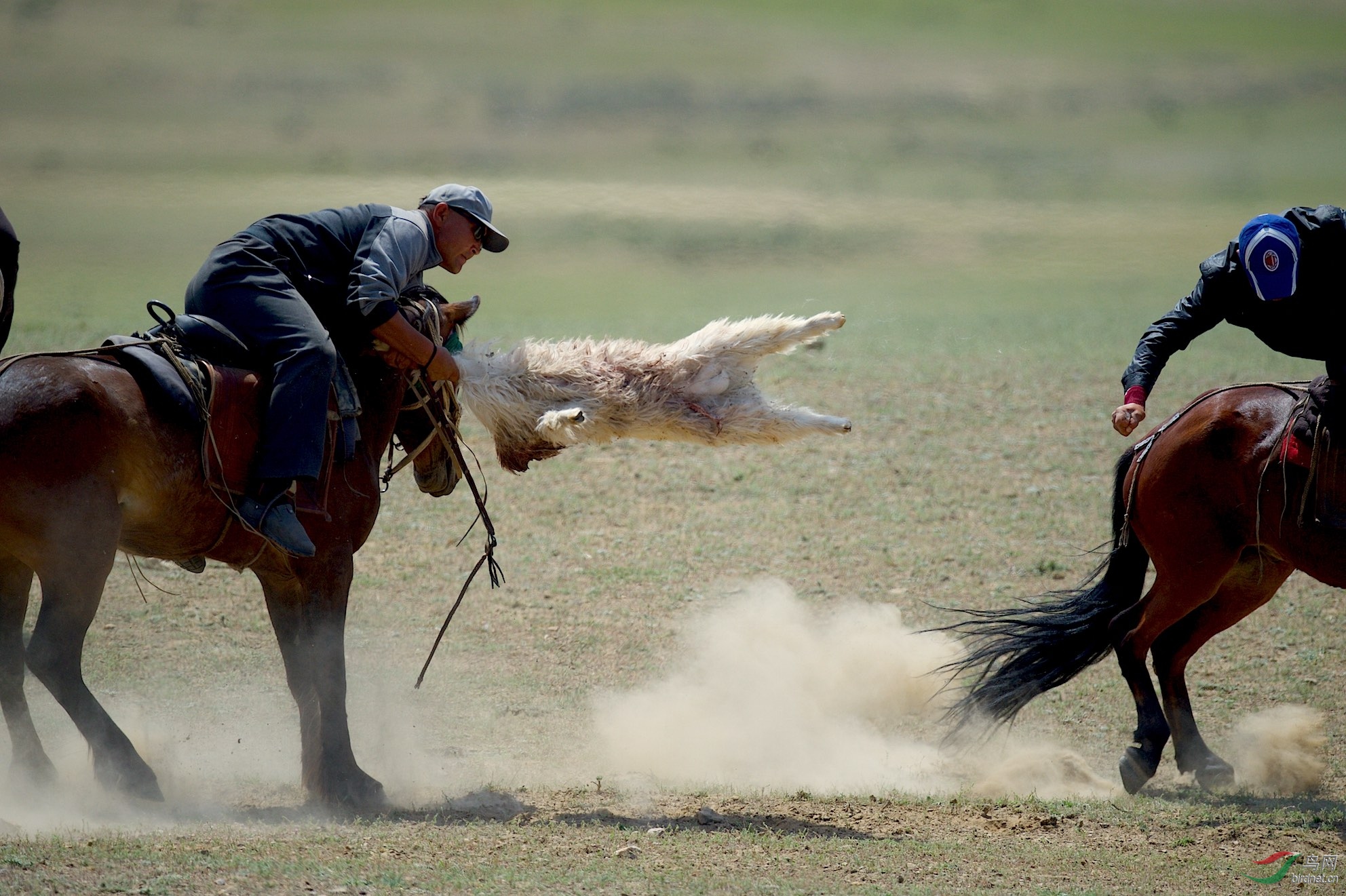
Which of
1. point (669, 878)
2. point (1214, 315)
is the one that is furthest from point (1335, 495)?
point (669, 878)

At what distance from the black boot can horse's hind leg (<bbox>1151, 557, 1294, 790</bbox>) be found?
14.5ft

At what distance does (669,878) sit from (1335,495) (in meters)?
3.61

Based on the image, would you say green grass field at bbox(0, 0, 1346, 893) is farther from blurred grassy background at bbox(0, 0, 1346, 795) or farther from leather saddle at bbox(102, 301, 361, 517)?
leather saddle at bbox(102, 301, 361, 517)

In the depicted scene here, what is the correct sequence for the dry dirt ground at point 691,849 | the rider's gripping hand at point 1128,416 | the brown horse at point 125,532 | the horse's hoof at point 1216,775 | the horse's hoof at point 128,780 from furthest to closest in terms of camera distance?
the horse's hoof at point 1216,775, the rider's gripping hand at point 1128,416, the horse's hoof at point 128,780, the brown horse at point 125,532, the dry dirt ground at point 691,849

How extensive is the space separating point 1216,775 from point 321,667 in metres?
4.50

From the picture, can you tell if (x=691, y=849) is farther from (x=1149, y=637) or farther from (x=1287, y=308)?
(x=1287, y=308)

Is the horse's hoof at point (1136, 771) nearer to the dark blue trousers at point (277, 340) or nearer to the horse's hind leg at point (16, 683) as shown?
the dark blue trousers at point (277, 340)

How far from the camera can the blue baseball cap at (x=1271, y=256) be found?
17.0 feet

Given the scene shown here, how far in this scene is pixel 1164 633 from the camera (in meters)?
6.18

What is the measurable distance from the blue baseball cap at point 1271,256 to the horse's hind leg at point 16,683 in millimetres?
5556

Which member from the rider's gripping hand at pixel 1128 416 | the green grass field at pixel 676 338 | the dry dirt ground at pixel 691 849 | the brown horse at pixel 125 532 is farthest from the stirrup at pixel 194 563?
the rider's gripping hand at pixel 1128 416

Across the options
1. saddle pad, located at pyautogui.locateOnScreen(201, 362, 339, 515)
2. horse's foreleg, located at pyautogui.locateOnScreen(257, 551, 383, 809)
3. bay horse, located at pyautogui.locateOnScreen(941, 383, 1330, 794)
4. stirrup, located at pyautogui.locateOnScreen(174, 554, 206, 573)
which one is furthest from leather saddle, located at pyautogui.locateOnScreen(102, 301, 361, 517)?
bay horse, located at pyautogui.locateOnScreen(941, 383, 1330, 794)

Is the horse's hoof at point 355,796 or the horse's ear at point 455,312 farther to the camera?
the horse's ear at point 455,312

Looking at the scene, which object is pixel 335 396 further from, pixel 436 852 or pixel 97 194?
pixel 97 194
